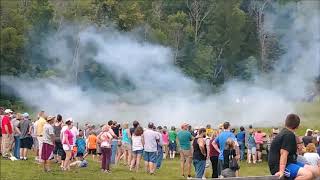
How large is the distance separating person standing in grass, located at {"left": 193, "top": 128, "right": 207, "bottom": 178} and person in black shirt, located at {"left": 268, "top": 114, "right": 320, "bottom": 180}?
871 centimetres

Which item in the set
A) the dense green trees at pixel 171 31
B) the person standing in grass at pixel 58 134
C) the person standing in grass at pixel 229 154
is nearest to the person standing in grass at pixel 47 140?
the person standing in grass at pixel 58 134

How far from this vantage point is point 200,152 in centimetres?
1836

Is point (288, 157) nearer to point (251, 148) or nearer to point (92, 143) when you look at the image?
point (92, 143)

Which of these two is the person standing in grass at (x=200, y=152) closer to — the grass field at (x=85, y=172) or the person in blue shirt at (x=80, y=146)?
the grass field at (x=85, y=172)

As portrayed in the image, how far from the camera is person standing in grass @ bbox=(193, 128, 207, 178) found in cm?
1820

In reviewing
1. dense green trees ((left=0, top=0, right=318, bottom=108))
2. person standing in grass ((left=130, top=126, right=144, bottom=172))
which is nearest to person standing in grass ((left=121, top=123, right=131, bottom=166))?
person standing in grass ((left=130, top=126, right=144, bottom=172))

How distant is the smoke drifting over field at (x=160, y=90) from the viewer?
46.2 meters

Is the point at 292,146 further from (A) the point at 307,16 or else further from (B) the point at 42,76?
(A) the point at 307,16

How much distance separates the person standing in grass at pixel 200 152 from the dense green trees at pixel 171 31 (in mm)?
35064

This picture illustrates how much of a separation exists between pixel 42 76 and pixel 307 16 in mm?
24918

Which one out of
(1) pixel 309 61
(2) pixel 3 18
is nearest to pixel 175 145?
(1) pixel 309 61

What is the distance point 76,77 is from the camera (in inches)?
2164

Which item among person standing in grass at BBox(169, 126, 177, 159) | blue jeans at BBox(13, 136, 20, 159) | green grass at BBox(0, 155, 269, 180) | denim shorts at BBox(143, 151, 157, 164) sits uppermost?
person standing in grass at BBox(169, 126, 177, 159)

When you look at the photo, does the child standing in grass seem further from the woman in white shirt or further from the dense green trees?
the dense green trees
